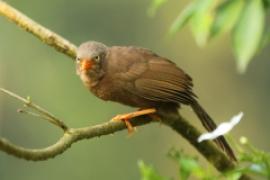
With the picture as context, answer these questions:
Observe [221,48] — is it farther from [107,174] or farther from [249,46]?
[249,46]

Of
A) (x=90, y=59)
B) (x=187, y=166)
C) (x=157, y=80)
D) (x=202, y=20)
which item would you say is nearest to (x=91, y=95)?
(x=157, y=80)

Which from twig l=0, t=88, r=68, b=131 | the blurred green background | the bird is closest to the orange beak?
the bird

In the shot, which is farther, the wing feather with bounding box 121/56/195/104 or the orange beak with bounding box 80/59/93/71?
the wing feather with bounding box 121/56/195/104

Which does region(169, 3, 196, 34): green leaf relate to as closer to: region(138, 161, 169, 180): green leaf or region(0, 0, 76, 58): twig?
region(0, 0, 76, 58): twig

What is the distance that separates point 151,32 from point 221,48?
2.33 feet

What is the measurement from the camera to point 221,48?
903 centimetres

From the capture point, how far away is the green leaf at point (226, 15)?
8.25ft

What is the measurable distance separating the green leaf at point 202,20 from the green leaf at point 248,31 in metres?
0.10

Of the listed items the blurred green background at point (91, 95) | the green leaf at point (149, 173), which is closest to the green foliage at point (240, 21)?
the green leaf at point (149, 173)

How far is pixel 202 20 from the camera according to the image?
2719mm

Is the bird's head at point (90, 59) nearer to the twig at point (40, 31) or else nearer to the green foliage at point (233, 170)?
the twig at point (40, 31)

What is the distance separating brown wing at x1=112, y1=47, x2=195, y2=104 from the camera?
3.16 m

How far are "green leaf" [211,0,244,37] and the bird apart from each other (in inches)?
22.4

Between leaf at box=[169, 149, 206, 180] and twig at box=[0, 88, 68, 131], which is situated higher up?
twig at box=[0, 88, 68, 131]
